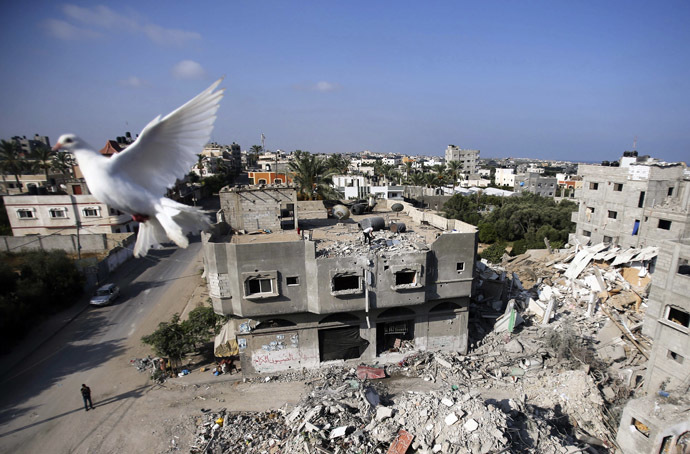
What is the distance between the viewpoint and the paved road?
512 inches

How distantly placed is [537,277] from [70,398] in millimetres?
30288

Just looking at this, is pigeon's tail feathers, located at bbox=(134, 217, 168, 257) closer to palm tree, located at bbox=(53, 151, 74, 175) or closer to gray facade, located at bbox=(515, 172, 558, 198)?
palm tree, located at bbox=(53, 151, 74, 175)

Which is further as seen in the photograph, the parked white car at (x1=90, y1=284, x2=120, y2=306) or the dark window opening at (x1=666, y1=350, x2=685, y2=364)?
the parked white car at (x1=90, y1=284, x2=120, y2=306)

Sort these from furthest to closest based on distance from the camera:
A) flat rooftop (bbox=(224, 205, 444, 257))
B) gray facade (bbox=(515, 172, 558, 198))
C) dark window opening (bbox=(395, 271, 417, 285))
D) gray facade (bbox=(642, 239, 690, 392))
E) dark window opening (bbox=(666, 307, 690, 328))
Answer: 1. gray facade (bbox=(515, 172, 558, 198))
2. flat rooftop (bbox=(224, 205, 444, 257))
3. dark window opening (bbox=(395, 271, 417, 285))
4. dark window opening (bbox=(666, 307, 690, 328))
5. gray facade (bbox=(642, 239, 690, 392))

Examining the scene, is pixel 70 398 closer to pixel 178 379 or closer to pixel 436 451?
pixel 178 379

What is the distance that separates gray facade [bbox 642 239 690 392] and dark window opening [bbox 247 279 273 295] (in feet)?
55.7

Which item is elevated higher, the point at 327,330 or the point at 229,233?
the point at 229,233

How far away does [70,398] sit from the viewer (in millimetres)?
15148

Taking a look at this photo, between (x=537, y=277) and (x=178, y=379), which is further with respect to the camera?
(x=537, y=277)

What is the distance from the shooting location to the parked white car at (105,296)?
2439 cm

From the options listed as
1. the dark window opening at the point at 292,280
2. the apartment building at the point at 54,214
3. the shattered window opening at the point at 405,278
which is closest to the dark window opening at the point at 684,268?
the shattered window opening at the point at 405,278

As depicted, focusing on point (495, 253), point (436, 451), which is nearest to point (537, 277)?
point (495, 253)

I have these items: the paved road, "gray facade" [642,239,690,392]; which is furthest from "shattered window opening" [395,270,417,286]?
the paved road

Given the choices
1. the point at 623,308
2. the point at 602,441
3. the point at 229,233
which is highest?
the point at 229,233
